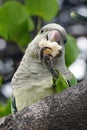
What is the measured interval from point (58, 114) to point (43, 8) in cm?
89

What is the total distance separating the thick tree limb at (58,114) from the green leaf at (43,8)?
0.77 metres

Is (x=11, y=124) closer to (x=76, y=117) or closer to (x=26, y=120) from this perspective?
(x=26, y=120)

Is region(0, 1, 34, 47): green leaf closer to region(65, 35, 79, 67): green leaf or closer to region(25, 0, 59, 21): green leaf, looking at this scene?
region(25, 0, 59, 21): green leaf

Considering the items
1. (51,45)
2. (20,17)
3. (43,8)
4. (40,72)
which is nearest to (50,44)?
(51,45)

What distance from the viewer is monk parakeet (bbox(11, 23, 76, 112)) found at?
5.10 ft

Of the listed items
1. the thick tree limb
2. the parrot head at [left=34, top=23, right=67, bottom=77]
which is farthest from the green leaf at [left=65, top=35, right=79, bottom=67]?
the thick tree limb

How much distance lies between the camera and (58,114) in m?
1.18

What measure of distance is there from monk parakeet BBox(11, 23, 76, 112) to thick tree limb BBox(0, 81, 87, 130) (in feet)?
0.90

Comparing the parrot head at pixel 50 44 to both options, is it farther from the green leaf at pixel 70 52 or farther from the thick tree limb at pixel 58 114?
the thick tree limb at pixel 58 114

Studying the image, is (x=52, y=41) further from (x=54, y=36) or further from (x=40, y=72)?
(x=40, y=72)

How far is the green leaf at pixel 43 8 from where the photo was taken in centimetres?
194

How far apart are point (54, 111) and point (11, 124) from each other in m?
0.16

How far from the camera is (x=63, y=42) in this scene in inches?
67.2

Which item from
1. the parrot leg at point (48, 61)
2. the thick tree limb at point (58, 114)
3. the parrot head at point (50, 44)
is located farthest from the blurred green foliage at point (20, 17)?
the thick tree limb at point (58, 114)
